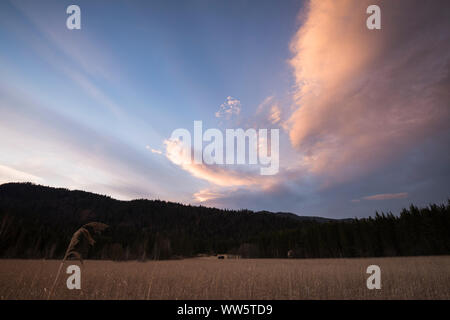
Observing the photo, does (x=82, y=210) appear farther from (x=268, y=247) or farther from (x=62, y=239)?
(x=268, y=247)

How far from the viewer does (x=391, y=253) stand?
42.6 meters

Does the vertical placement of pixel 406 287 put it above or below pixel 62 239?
above

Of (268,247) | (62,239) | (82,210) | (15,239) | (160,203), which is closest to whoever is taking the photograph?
(15,239)

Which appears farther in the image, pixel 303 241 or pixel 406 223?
pixel 303 241

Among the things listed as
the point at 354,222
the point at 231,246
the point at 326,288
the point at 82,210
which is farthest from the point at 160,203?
the point at 326,288

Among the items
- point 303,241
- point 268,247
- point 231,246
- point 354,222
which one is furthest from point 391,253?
point 231,246

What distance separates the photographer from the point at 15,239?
51.0 m

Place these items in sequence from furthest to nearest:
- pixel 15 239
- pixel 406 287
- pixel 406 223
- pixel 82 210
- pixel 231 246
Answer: pixel 82 210 < pixel 231 246 < pixel 15 239 < pixel 406 223 < pixel 406 287

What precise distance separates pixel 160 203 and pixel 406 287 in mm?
204387
